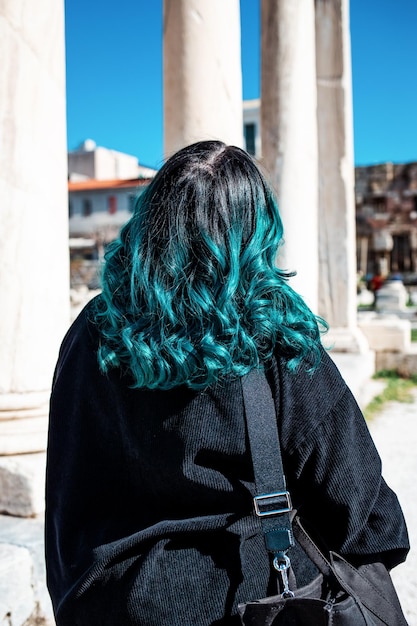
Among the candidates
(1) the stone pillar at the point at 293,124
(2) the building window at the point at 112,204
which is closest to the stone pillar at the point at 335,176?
(1) the stone pillar at the point at 293,124

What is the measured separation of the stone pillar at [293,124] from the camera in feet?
22.2

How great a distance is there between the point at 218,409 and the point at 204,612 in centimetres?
48

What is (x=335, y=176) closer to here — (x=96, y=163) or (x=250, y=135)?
(x=250, y=135)

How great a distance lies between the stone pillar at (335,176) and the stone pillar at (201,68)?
15.7 feet

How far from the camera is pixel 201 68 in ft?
16.6

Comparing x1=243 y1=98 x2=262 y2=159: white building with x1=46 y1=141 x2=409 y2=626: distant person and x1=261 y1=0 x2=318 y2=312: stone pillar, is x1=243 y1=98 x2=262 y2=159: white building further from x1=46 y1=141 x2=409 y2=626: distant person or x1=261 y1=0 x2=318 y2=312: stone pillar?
x1=46 y1=141 x2=409 y2=626: distant person

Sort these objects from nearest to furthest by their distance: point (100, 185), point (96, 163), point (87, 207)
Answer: point (100, 185)
point (87, 207)
point (96, 163)

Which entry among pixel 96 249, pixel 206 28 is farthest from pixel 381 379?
pixel 96 249

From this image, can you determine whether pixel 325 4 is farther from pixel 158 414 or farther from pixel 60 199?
pixel 158 414

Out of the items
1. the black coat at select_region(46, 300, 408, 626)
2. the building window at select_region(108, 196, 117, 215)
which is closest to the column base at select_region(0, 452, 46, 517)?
the black coat at select_region(46, 300, 408, 626)

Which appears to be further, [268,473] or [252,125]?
[252,125]

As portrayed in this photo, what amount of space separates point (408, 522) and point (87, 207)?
195ft

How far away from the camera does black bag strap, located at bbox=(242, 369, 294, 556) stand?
55.4 inches

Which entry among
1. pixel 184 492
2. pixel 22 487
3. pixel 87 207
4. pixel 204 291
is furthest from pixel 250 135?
pixel 184 492
